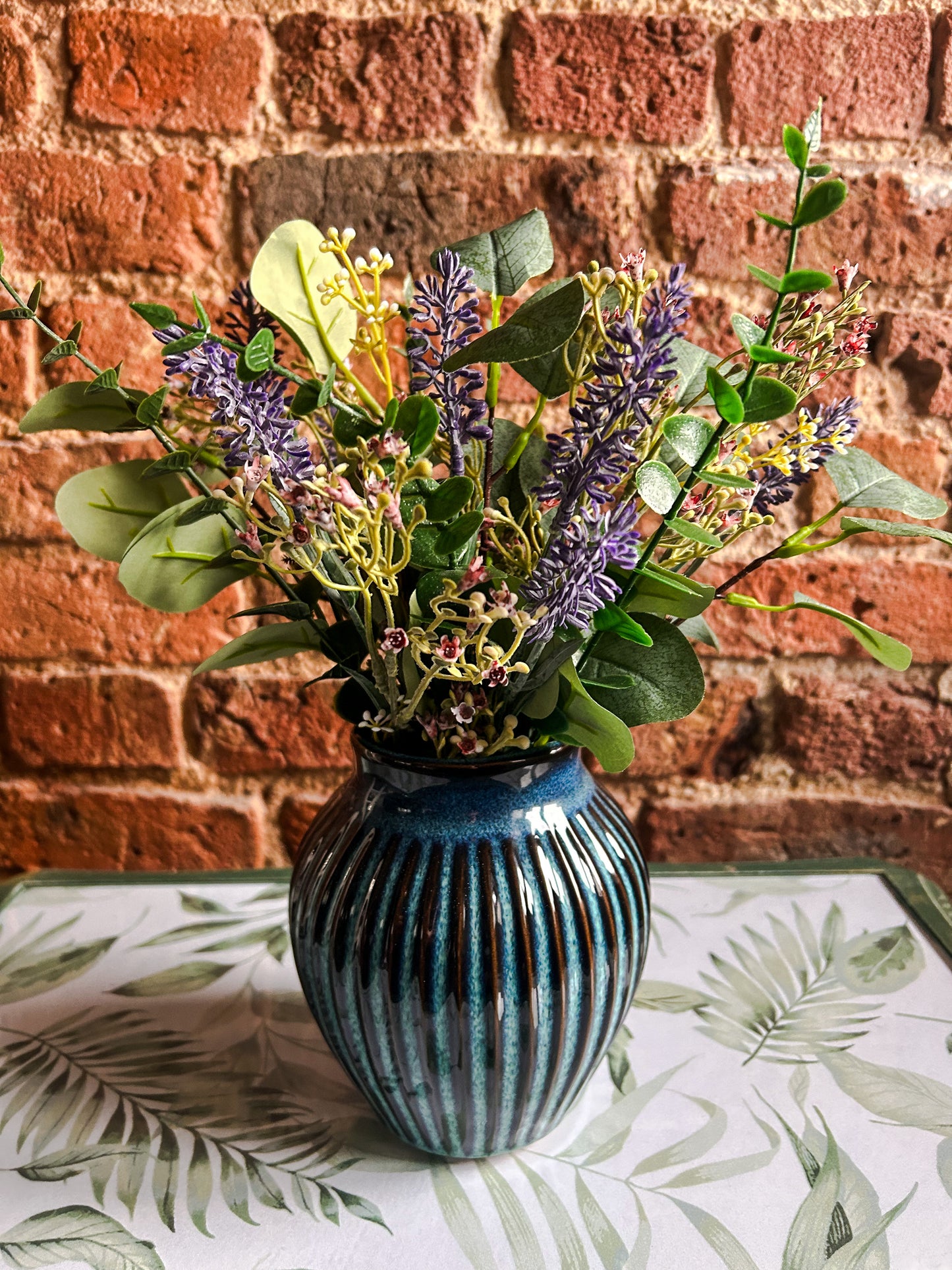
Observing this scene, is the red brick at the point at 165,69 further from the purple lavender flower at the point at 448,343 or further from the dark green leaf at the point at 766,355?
the dark green leaf at the point at 766,355

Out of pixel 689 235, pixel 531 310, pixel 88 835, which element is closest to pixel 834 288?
pixel 689 235

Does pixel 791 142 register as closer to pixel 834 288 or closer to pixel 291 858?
pixel 834 288

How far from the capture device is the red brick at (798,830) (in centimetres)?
92

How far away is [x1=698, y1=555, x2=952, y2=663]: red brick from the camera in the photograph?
2.82 ft

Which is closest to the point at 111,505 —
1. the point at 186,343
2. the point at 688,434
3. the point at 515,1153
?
the point at 186,343

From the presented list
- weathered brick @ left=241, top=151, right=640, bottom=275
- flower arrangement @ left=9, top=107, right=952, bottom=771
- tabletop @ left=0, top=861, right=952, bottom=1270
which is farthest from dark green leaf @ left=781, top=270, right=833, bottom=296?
weathered brick @ left=241, top=151, right=640, bottom=275

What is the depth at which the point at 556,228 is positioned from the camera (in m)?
0.81

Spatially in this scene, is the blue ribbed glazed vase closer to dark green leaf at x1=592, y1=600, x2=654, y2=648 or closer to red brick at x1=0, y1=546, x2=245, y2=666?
dark green leaf at x1=592, y1=600, x2=654, y2=648

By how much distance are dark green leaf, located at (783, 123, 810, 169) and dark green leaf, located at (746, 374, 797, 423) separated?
68mm

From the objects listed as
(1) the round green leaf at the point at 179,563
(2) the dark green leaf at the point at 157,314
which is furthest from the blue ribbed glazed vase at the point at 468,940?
(2) the dark green leaf at the point at 157,314

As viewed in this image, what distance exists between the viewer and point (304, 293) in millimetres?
462

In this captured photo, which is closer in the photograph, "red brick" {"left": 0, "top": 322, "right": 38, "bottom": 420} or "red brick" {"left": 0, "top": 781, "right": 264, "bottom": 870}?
"red brick" {"left": 0, "top": 322, "right": 38, "bottom": 420}

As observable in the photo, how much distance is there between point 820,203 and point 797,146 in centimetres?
3

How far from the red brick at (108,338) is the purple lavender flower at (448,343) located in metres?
0.47
